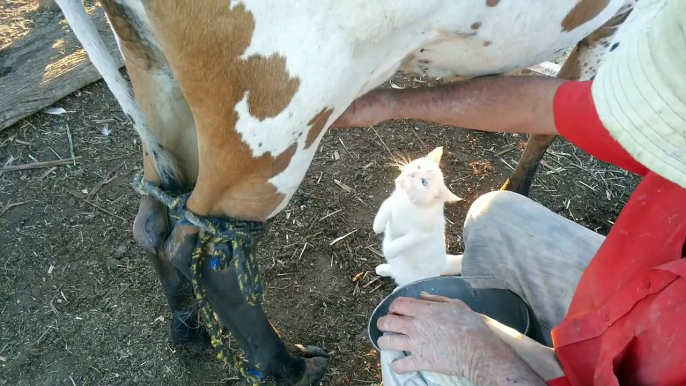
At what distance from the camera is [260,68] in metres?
1.14

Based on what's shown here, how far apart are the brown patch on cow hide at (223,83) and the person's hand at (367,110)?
0.25 metres

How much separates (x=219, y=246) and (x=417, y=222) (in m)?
0.75

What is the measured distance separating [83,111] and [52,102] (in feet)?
0.48

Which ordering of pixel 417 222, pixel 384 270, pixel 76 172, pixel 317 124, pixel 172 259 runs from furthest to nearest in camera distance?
pixel 76 172 < pixel 384 270 < pixel 417 222 < pixel 172 259 < pixel 317 124

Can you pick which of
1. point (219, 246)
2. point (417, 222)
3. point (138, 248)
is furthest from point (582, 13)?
point (138, 248)

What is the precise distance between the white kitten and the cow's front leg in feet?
2.38

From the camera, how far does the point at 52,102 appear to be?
288 cm

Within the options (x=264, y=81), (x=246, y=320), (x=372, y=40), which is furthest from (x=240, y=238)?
(x=372, y=40)

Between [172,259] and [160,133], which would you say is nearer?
[160,133]

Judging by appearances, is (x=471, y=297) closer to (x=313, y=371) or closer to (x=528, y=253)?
(x=528, y=253)

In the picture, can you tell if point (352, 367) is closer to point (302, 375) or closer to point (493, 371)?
point (302, 375)

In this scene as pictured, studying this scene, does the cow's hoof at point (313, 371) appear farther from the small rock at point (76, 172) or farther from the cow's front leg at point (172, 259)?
the small rock at point (76, 172)

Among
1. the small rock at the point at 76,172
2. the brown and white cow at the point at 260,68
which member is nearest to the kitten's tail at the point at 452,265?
the brown and white cow at the point at 260,68

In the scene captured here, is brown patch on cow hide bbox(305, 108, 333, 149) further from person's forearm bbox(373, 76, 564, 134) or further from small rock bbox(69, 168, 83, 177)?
small rock bbox(69, 168, 83, 177)
